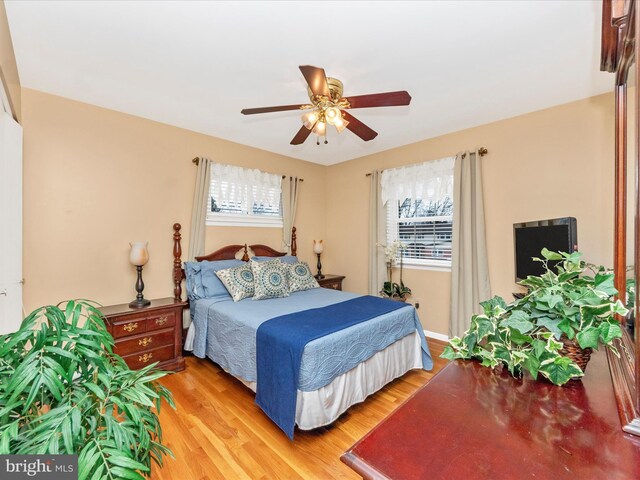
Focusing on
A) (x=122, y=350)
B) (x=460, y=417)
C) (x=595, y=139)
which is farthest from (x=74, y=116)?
(x=595, y=139)

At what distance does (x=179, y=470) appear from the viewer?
64.7 inches

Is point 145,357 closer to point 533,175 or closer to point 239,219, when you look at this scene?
point 239,219

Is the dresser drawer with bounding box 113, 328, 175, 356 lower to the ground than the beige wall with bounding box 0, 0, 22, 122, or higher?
lower

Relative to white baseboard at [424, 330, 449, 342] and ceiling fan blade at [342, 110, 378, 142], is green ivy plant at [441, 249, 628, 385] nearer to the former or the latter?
ceiling fan blade at [342, 110, 378, 142]

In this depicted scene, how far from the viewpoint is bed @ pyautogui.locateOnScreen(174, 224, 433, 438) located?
1.87 metres

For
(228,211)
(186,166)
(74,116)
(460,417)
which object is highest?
(74,116)

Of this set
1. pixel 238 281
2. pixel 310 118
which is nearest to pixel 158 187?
pixel 238 281

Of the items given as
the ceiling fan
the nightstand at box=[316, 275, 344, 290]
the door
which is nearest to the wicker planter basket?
the ceiling fan

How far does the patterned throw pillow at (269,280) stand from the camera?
10.0ft

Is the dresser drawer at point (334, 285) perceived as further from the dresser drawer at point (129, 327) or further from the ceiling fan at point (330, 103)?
the ceiling fan at point (330, 103)

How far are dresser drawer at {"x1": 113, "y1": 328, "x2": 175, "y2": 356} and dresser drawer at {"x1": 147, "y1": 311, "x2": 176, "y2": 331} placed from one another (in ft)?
0.16

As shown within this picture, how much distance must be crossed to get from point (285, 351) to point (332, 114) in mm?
1701

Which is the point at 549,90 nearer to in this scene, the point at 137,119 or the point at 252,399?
the point at 252,399

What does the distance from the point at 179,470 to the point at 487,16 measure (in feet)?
10.4
